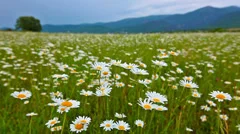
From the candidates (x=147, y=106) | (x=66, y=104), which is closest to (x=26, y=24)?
(x=66, y=104)

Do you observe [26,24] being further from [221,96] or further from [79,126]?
[221,96]

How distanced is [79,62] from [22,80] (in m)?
1.28

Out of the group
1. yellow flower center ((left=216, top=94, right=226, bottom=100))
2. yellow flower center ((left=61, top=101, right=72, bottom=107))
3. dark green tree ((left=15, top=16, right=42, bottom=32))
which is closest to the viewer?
yellow flower center ((left=61, top=101, right=72, bottom=107))

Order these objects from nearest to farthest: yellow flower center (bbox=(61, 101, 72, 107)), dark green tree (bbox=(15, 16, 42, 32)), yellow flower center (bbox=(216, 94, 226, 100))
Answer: yellow flower center (bbox=(61, 101, 72, 107)) → yellow flower center (bbox=(216, 94, 226, 100)) → dark green tree (bbox=(15, 16, 42, 32))

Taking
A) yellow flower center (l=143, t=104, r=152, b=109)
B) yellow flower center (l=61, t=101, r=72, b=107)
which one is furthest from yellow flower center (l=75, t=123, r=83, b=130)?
yellow flower center (l=143, t=104, r=152, b=109)

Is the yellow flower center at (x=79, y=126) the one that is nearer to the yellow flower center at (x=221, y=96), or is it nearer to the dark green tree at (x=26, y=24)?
the yellow flower center at (x=221, y=96)

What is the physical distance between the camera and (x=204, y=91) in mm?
3996

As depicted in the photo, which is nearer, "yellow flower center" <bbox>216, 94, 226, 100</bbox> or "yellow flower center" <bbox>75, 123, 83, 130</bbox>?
"yellow flower center" <bbox>75, 123, 83, 130</bbox>

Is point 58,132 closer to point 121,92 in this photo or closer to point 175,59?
point 121,92

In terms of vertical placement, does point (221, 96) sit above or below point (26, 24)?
above

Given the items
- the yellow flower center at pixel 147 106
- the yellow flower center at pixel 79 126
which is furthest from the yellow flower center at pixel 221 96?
the yellow flower center at pixel 79 126

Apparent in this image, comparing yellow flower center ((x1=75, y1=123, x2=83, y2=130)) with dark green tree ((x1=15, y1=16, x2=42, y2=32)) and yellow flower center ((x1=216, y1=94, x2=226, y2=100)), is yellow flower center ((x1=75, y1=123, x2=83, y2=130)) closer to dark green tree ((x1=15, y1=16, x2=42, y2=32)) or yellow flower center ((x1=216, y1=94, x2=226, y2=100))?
yellow flower center ((x1=216, y1=94, x2=226, y2=100))

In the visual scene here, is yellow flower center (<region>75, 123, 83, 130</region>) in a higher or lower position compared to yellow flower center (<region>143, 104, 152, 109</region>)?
lower

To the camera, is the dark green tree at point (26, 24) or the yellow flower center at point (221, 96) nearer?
the yellow flower center at point (221, 96)
